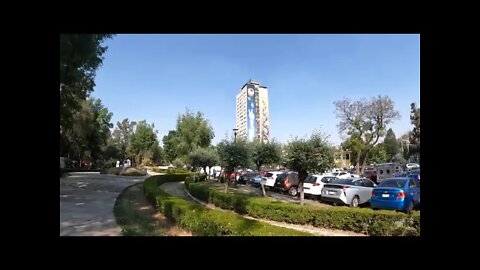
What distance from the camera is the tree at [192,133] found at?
28.5 meters

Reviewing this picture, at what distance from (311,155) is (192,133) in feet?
64.9

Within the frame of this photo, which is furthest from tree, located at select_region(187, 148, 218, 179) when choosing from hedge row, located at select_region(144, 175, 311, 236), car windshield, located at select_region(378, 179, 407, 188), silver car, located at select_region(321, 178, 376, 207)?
hedge row, located at select_region(144, 175, 311, 236)

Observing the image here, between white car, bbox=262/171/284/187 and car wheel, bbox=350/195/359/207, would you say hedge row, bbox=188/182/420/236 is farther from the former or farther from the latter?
white car, bbox=262/171/284/187

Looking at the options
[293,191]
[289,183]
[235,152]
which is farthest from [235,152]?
[293,191]

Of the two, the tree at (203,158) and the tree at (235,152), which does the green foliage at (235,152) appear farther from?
the tree at (203,158)

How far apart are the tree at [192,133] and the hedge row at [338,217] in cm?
1934

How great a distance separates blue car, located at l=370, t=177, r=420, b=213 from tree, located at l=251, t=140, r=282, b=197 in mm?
6265

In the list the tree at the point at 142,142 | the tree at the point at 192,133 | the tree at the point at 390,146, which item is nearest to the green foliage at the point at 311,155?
the tree at the point at 192,133

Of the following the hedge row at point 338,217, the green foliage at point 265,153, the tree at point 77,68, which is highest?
the tree at point 77,68

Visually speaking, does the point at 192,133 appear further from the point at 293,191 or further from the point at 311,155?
the point at 311,155
